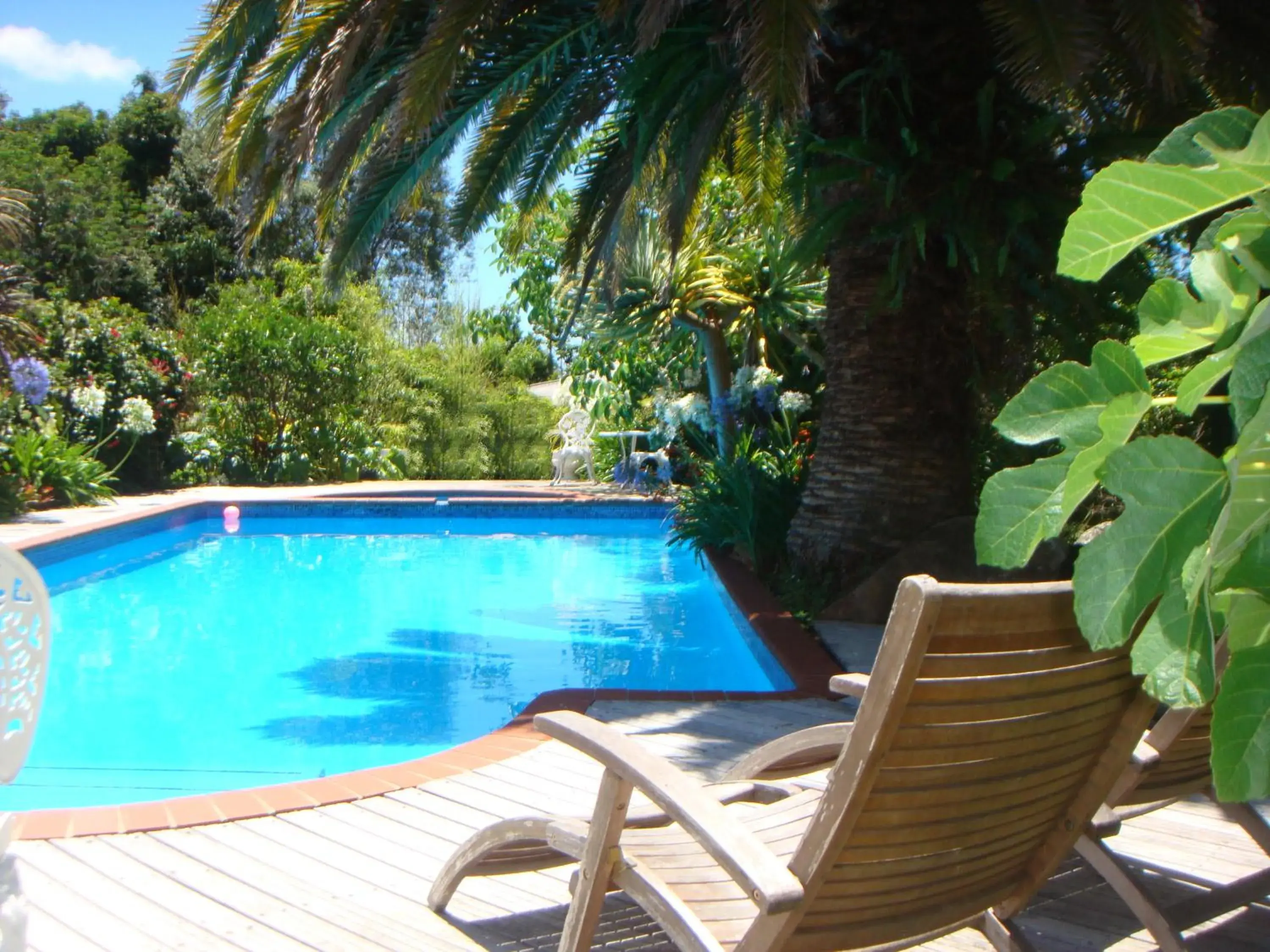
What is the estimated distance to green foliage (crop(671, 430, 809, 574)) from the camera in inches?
346

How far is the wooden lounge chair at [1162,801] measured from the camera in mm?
2453

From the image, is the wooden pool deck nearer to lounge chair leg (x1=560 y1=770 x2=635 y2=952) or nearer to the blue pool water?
lounge chair leg (x1=560 y1=770 x2=635 y2=952)

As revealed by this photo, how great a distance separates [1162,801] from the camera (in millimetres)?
2805

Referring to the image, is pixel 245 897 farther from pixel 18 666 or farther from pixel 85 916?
pixel 18 666

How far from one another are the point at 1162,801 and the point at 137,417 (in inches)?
554

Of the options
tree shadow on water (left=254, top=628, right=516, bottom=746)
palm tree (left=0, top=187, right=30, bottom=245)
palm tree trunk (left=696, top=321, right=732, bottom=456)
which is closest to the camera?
tree shadow on water (left=254, top=628, right=516, bottom=746)

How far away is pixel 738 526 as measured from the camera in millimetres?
9008

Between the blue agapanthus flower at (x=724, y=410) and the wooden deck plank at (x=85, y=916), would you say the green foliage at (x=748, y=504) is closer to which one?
the blue agapanthus flower at (x=724, y=410)

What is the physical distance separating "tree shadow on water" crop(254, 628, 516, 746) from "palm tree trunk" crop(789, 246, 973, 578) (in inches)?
91.7

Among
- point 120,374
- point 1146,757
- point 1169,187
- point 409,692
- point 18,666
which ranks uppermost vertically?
point 120,374

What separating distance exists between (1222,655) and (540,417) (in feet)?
63.5

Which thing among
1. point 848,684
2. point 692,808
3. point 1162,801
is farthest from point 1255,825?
point 692,808

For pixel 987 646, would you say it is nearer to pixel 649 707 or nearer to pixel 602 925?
Answer: pixel 602 925

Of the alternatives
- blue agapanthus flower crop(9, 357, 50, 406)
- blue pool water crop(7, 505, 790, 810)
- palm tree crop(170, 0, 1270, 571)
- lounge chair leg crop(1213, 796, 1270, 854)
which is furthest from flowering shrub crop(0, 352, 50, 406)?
lounge chair leg crop(1213, 796, 1270, 854)
